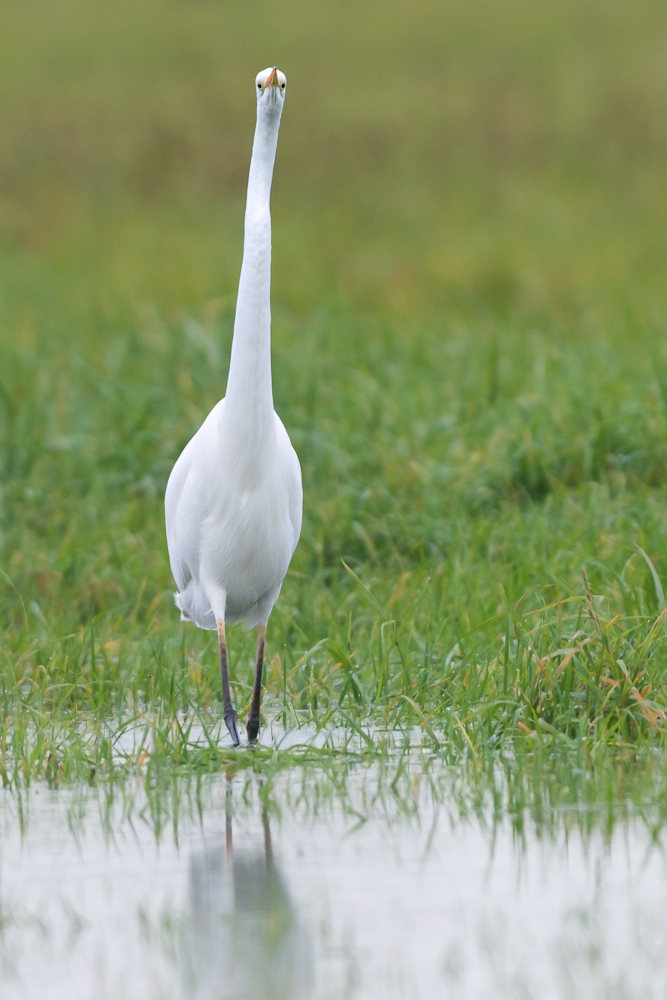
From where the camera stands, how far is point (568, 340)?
10727 millimetres

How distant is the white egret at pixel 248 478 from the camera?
4594 millimetres

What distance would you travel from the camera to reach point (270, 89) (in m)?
4.53

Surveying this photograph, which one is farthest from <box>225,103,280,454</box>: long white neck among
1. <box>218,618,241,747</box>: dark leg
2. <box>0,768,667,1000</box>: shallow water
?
<box>0,768,667,1000</box>: shallow water

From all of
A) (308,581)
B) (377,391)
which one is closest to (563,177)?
(377,391)

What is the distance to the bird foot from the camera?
4.70 metres

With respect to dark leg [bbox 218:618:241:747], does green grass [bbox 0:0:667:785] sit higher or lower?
higher

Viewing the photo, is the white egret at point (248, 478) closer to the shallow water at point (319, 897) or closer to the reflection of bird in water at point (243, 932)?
the shallow water at point (319, 897)

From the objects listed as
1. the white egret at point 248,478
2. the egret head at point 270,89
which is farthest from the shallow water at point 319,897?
the egret head at point 270,89

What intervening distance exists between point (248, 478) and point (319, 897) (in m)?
1.68

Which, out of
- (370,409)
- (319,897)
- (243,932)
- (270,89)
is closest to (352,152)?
(370,409)

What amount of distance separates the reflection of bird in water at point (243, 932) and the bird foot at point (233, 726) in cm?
86

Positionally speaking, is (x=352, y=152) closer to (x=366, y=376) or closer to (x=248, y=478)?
(x=366, y=376)

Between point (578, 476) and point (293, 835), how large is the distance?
395cm

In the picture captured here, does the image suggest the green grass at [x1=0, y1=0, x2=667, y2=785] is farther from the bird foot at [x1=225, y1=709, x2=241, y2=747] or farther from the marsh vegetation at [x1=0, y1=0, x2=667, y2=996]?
the bird foot at [x1=225, y1=709, x2=241, y2=747]
